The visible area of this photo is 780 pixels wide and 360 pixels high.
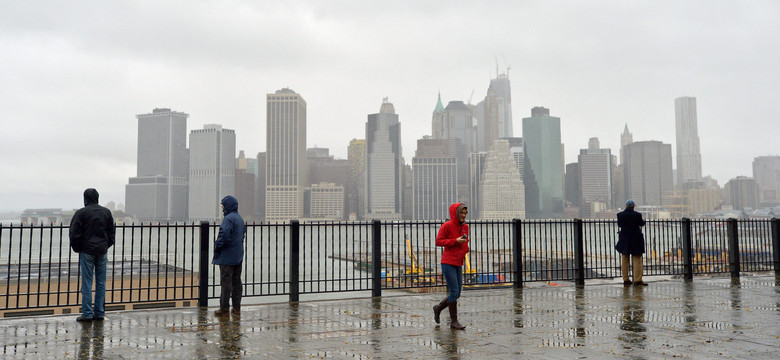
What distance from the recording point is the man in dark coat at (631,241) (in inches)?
513

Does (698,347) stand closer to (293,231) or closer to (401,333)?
(401,333)

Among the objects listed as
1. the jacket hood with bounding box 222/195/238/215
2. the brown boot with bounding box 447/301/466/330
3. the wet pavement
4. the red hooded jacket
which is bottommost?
the wet pavement

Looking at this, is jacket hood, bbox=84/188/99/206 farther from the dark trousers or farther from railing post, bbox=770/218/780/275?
railing post, bbox=770/218/780/275

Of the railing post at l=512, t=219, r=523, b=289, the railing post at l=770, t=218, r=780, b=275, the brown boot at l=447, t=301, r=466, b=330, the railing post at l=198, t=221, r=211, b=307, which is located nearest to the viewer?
the brown boot at l=447, t=301, r=466, b=330

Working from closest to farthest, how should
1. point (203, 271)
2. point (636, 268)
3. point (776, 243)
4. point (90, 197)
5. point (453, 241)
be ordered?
point (453, 241) < point (90, 197) < point (203, 271) < point (636, 268) < point (776, 243)

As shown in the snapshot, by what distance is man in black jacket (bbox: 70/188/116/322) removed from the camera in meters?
8.54

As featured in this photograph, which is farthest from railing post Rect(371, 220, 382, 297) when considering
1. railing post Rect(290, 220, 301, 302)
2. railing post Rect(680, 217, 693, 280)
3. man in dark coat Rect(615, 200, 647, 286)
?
railing post Rect(680, 217, 693, 280)

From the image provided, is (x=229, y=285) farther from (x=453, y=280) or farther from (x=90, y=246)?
(x=453, y=280)

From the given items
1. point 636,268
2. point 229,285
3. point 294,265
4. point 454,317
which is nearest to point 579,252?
point 636,268

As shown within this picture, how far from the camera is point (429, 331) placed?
305 inches

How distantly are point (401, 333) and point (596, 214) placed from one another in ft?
672

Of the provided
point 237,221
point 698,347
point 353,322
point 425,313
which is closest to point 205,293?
point 237,221

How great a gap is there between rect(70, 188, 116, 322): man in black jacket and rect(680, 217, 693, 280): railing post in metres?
13.0

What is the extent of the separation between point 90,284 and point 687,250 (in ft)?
43.8
